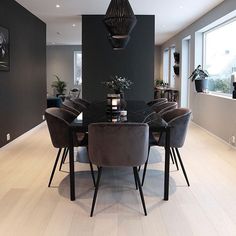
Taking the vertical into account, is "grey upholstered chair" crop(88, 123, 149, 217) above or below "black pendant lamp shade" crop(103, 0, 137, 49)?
below

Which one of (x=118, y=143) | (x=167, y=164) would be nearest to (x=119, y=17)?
(x=118, y=143)

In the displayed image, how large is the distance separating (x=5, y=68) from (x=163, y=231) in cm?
431

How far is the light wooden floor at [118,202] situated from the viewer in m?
2.75

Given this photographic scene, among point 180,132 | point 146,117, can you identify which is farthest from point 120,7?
point 180,132

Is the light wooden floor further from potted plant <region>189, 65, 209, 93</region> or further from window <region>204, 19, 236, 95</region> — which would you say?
potted plant <region>189, 65, 209, 93</region>

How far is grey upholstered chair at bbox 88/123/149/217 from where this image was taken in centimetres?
293

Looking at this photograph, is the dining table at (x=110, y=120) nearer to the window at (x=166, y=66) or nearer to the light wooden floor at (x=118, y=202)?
the light wooden floor at (x=118, y=202)

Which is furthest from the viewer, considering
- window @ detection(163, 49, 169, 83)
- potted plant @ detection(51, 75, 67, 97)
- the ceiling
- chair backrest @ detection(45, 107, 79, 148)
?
potted plant @ detection(51, 75, 67, 97)

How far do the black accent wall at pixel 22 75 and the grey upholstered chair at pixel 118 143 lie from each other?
3249 mm

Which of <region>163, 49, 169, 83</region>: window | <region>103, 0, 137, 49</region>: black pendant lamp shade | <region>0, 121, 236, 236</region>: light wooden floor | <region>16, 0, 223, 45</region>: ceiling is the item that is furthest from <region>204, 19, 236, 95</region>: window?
<region>163, 49, 169, 83</region>: window

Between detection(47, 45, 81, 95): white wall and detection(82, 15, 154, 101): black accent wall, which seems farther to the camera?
detection(47, 45, 81, 95): white wall

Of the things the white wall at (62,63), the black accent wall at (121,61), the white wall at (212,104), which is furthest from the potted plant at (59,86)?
the black accent wall at (121,61)

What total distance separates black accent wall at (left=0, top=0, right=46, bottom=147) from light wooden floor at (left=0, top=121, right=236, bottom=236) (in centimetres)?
136

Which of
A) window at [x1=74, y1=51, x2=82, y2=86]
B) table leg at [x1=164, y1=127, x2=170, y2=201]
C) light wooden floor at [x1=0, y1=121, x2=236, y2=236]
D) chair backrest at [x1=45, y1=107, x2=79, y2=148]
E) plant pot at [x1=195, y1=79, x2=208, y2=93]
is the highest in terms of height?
window at [x1=74, y1=51, x2=82, y2=86]
